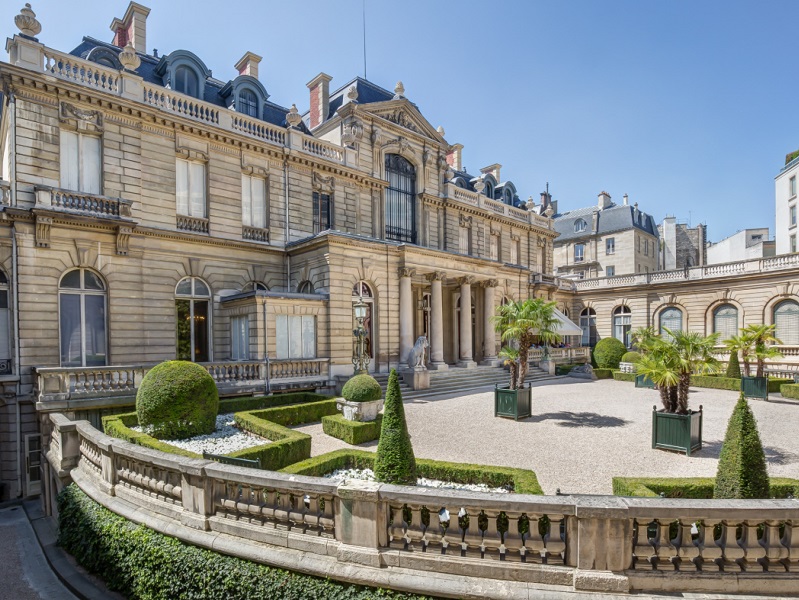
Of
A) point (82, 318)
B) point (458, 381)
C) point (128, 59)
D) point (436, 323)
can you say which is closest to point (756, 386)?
point (458, 381)

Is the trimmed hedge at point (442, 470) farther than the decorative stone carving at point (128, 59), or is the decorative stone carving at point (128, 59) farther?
the decorative stone carving at point (128, 59)

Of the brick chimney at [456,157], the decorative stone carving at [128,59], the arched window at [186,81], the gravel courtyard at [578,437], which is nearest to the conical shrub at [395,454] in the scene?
the gravel courtyard at [578,437]

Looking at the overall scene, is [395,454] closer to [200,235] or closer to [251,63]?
[200,235]

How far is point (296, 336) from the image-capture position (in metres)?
18.1

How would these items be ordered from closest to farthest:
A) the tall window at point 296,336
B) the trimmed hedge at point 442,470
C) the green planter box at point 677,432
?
the trimmed hedge at point 442,470, the green planter box at point 677,432, the tall window at point 296,336

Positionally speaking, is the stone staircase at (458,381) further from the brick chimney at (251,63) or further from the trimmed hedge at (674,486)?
the brick chimney at (251,63)

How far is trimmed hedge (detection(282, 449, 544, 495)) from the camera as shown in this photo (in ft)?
26.2

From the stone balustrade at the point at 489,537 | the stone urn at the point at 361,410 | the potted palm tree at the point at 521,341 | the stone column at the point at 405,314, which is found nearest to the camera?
the stone balustrade at the point at 489,537

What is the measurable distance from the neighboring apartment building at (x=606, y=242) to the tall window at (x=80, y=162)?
38.8m

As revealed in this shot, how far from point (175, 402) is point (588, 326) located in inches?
1409

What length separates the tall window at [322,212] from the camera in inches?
884

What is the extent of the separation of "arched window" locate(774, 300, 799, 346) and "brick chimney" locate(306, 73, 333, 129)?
31552 millimetres

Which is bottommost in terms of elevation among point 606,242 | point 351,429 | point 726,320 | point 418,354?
point 351,429

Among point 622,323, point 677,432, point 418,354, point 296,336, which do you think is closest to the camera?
point 677,432
